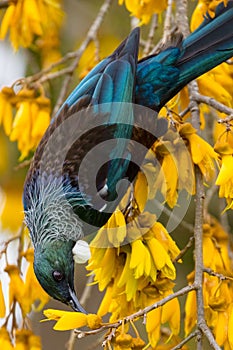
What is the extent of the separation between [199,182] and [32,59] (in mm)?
1623

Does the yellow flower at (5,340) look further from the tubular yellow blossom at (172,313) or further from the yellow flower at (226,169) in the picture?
the yellow flower at (226,169)

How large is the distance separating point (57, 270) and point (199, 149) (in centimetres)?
59

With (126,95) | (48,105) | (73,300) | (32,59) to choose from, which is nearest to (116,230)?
(73,300)

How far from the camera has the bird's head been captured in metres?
2.54

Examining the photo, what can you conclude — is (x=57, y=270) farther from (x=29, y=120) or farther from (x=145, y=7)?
(x=145, y=7)

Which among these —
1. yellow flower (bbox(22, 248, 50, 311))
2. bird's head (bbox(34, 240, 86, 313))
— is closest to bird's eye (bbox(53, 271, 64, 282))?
bird's head (bbox(34, 240, 86, 313))

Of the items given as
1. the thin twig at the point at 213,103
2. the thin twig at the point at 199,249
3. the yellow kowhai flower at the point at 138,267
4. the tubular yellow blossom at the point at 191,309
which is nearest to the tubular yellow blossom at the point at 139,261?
the yellow kowhai flower at the point at 138,267

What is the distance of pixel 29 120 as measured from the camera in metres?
2.88

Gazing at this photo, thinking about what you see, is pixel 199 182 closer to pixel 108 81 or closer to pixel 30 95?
pixel 108 81

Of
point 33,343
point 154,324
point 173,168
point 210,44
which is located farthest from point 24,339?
point 210,44

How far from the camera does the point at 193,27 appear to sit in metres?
2.88

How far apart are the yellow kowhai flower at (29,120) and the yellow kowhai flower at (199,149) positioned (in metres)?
0.65

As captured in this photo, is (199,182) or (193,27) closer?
(199,182)

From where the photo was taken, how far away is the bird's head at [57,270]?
Answer: 2.54 m
